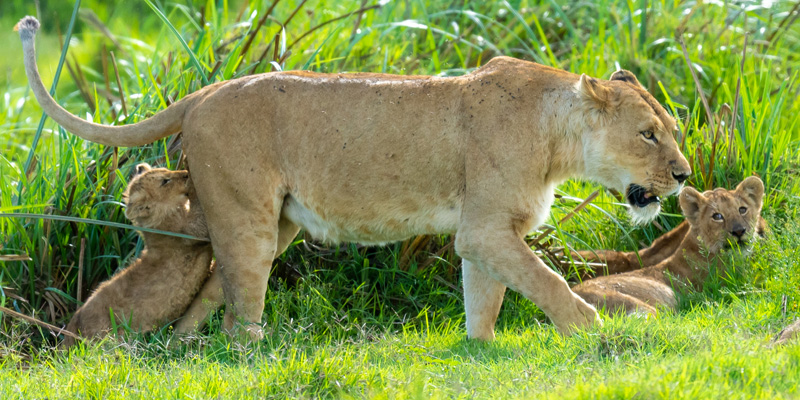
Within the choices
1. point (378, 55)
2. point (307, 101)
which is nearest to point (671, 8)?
point (378, 55)

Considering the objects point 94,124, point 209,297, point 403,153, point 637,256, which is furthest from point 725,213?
point 94,124

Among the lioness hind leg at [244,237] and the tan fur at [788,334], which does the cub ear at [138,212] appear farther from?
the tan fur at [788,334]

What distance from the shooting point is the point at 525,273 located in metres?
4.80

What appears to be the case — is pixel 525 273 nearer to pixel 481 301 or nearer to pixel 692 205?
pixel 481 301

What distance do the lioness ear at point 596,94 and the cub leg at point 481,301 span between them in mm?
1071

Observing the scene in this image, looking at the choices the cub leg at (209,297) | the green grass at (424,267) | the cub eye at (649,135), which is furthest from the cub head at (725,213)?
the cub leg at (209,297)

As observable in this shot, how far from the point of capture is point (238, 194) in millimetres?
5176

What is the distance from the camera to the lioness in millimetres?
4984

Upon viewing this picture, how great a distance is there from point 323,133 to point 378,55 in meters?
3.06

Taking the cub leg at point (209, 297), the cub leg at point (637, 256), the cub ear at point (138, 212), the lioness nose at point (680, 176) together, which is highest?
the lioness nose at point (680, 176)

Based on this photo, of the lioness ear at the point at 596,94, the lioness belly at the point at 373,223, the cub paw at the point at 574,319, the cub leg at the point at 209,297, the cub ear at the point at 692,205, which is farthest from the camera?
the cub ear at the point at 692,205

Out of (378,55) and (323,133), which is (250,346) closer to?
(323,133)

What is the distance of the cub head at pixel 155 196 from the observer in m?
5.54

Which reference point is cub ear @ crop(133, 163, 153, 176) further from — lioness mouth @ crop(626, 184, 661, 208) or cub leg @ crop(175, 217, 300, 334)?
lioness mouth @ crop(626, 184, 661, 208)
